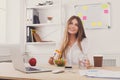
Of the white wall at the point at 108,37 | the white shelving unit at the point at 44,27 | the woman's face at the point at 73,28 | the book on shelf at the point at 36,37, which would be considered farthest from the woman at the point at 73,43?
the book on shelf at the point at 36,37

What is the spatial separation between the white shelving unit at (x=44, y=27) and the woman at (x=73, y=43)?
102 centimetres

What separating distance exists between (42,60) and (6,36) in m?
0.90

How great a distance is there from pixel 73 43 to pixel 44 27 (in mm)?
1362

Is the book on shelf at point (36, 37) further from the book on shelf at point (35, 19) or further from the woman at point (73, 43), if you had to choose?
the woman at point (73, 43)

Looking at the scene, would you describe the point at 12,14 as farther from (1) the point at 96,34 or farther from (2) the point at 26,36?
(1) the point at 96,34

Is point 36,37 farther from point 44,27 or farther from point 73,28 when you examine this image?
point 73,28

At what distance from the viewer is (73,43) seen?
2686 millimetres

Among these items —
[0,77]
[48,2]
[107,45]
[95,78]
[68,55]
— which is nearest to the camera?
[95,78]

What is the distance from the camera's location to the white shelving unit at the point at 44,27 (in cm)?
381

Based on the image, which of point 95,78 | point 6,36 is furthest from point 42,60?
point 95,78

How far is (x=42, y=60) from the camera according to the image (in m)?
3.87

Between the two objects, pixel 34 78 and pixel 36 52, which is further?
pixel 36 52

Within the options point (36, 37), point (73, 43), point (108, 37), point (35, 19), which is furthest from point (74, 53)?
point (35, 19)

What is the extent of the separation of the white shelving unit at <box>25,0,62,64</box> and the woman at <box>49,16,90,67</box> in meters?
1.02
